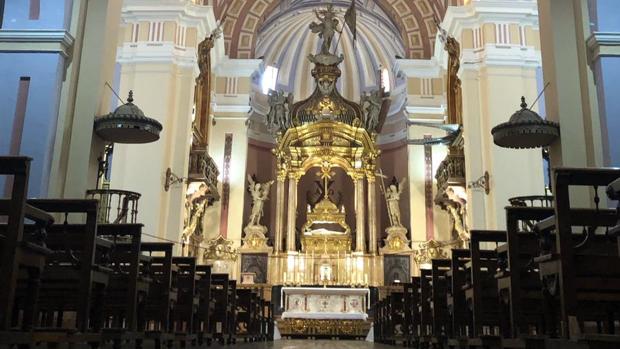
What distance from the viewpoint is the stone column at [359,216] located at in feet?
48.4

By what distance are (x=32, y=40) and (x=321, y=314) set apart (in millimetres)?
6876

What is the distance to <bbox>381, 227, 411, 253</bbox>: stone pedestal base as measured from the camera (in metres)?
14.6

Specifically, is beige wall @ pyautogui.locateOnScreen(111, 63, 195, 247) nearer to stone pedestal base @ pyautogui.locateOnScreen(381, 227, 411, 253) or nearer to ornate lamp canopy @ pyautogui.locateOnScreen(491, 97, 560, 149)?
stone pedestal base @ pyautogui.locateOnScreen(381, 227, 411, 253)

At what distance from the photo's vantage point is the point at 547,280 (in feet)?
10.8

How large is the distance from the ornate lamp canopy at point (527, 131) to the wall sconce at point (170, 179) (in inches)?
227

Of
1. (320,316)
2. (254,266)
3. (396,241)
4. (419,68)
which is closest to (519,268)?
(320,316)

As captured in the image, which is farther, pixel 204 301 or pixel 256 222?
pixel 256 222

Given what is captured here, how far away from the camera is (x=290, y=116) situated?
1542 cm

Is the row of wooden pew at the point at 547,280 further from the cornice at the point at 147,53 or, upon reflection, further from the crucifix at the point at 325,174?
the crucifix at the point at 325,174

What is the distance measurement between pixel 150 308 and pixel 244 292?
3679 millimetres

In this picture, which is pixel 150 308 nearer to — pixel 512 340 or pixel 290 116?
pixel 512 340

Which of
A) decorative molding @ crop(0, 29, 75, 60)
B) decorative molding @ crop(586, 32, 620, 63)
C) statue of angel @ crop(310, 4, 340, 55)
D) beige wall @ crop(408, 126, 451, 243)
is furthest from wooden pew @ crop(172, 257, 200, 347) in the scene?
statue of angel @ crop(310, 4, 340, 55)

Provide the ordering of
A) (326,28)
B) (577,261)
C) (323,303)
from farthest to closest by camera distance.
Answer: (326,28) → (323,303) → (577,261)

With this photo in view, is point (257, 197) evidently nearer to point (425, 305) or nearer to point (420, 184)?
point (420, 184)
